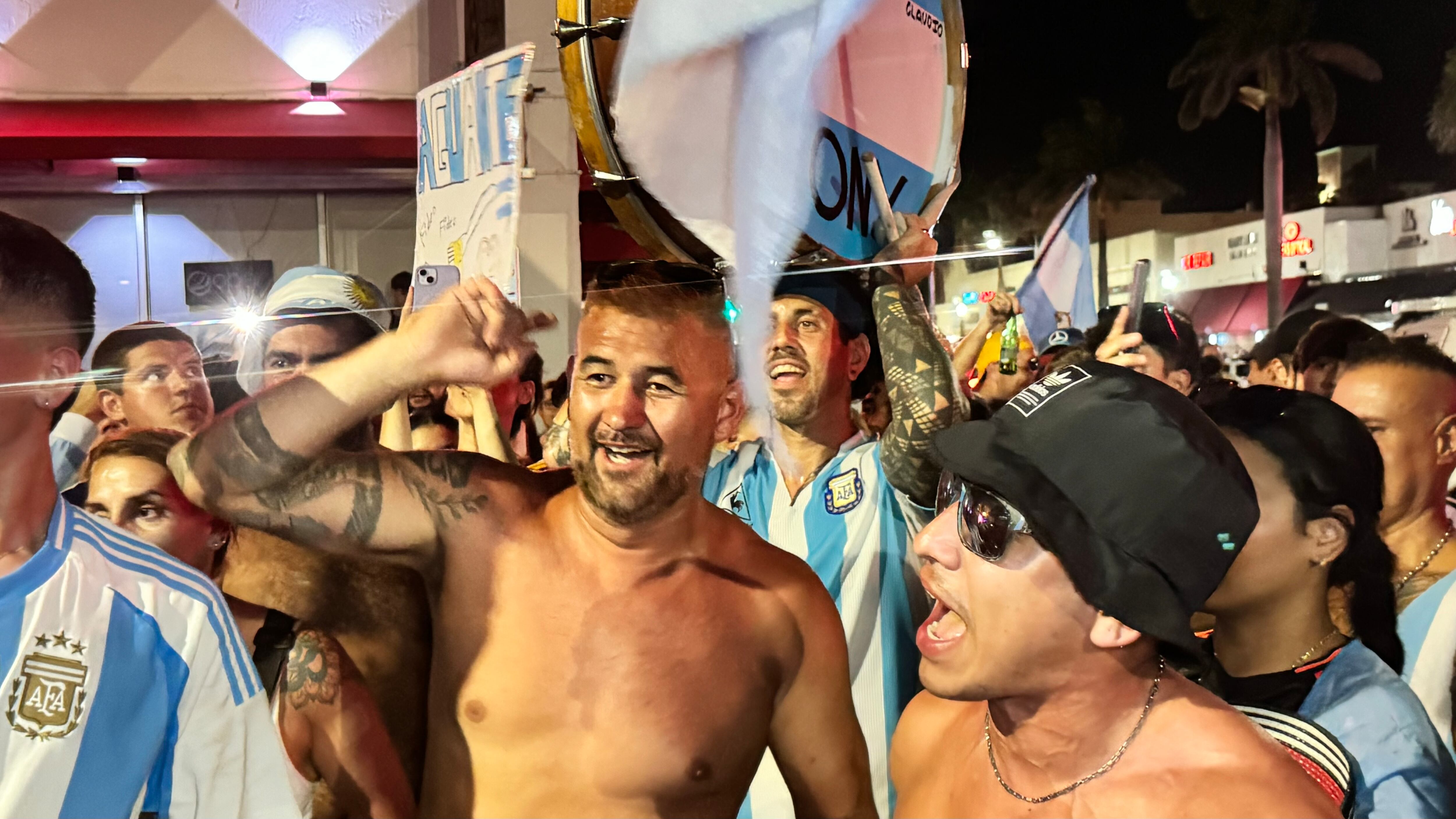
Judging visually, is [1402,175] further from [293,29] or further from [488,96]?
[293,29]

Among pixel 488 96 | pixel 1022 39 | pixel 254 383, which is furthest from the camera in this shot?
pixel 1022 39

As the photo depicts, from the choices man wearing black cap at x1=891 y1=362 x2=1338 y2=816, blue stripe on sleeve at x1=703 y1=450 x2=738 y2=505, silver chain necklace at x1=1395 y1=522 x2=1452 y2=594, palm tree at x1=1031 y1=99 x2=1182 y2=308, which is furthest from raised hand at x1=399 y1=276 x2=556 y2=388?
silver chain necklace at x1=1395 y1=522 x2=1452 y2=594

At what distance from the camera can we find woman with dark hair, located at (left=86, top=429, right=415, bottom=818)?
176 cm

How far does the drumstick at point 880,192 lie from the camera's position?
2105mm

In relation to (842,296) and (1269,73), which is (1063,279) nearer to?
(842,296)

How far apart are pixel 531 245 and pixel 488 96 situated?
9.9 inches

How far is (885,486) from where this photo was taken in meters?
2.06

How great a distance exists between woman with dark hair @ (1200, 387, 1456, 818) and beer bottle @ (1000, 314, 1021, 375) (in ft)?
1.17

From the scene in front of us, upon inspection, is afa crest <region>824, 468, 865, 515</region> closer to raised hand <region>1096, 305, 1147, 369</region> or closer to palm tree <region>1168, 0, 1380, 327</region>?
raised hand <region>1096, 305, 1147, 369</region>

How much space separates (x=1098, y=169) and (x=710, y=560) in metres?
1.04

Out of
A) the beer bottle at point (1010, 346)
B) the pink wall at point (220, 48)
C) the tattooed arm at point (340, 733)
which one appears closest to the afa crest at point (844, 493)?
the beer bottle at point (1010, 346)

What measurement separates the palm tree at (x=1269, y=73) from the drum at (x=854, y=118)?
0.44m

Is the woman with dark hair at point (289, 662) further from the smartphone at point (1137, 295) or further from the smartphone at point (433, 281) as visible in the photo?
the smartphone at point (1137, 295)

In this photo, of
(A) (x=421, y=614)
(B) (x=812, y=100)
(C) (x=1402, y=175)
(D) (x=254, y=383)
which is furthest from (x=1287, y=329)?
(D) (x=254, y=383)
